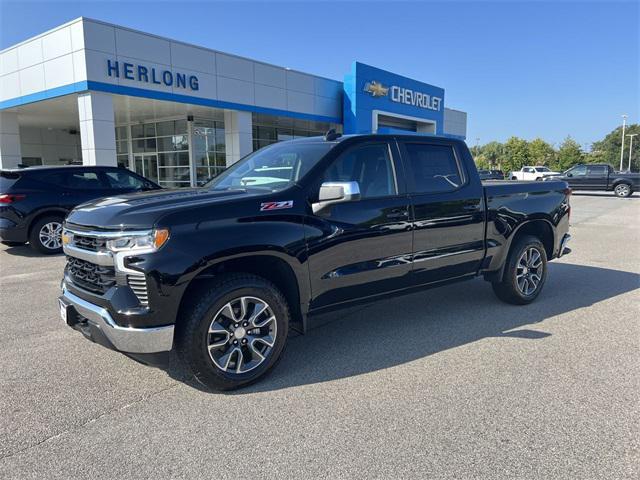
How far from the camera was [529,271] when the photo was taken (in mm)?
5719

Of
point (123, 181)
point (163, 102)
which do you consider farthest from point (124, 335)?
point (163, 102)

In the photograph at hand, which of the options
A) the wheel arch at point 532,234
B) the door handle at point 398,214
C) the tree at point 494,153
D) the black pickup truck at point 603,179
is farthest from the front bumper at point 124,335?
the tree at point 494,153

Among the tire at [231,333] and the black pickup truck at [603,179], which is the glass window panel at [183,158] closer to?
the black pickup truck at [603,179]

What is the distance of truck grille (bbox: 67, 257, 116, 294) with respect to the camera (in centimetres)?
337

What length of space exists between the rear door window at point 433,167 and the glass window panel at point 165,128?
20.4m

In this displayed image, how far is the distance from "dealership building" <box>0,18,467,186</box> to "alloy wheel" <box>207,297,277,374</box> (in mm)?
12543

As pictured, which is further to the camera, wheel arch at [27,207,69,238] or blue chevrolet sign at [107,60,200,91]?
blue chevrolet sign at [107,60,200,91]

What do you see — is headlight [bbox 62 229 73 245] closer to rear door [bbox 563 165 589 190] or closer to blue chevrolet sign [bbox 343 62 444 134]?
blue chevrolet sign [bbox 343 62 444 134]

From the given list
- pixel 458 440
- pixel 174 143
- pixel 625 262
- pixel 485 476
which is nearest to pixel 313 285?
pixel 458 440

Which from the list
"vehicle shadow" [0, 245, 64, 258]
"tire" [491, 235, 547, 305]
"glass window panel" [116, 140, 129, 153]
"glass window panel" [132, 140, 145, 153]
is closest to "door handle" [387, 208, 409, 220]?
"tire" [491, 235, 547, 305]

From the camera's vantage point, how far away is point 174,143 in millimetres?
23469

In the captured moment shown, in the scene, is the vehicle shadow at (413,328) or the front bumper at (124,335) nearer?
the front bumper at (124,335)

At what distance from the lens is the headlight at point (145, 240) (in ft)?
10.5

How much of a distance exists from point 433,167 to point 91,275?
10.9 ft
